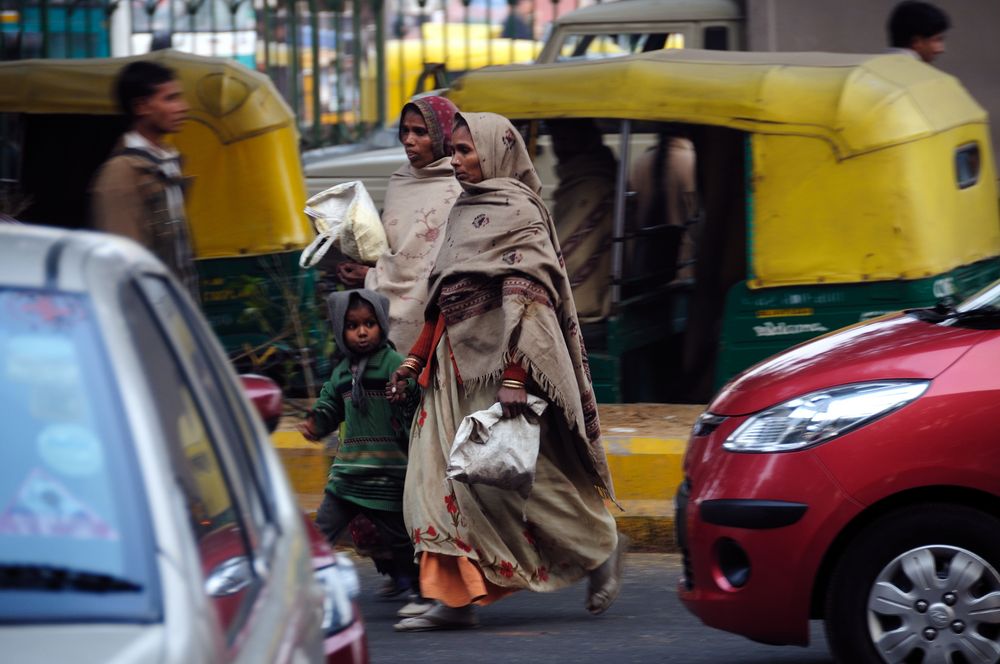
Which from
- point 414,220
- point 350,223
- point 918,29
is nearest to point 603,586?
point 414,220

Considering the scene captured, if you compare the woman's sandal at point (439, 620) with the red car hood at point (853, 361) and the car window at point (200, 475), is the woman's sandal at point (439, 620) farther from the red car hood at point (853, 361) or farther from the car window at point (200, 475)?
the car window at point (200, 475)

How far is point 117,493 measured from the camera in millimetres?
2074

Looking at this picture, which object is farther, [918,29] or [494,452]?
[918,29]

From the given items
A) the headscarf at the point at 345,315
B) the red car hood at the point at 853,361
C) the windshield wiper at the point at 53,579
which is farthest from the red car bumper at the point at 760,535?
the windshield wiper at the point at 53,579

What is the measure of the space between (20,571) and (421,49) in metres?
11.3

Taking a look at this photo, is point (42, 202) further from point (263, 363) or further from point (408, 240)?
point (408, 240)

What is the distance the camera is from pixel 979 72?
11547 millimetres

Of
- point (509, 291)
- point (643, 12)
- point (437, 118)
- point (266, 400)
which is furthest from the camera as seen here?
point (643, 12)

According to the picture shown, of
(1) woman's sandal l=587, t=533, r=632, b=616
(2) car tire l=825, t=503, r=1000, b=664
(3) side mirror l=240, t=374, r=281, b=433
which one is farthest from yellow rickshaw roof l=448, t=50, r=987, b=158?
(3) side mirror l=240, t=374, r=281, b=433

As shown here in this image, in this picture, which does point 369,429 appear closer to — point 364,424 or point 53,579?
point 364,424

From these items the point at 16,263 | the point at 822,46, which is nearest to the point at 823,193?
the point at 822,46

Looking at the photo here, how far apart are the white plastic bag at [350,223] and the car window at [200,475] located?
3.86m

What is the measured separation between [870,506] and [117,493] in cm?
266

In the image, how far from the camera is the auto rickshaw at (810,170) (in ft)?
24.4
